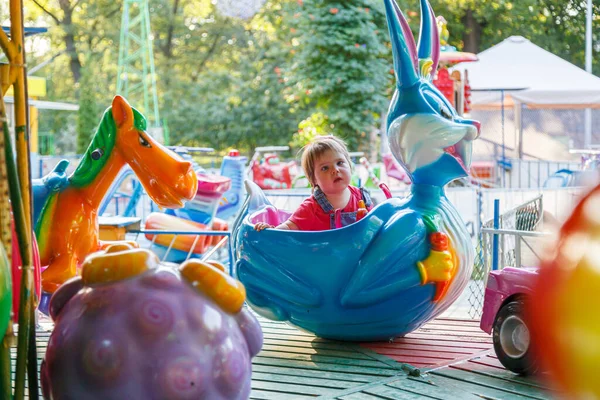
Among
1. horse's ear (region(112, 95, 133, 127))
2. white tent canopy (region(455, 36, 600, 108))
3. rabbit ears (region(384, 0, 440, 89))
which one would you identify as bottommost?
horse's ear (region(112, 95, 133, 127))

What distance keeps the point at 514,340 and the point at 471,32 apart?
2439cm

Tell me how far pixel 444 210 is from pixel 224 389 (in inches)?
82.5

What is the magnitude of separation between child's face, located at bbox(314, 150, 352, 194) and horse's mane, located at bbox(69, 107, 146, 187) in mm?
914

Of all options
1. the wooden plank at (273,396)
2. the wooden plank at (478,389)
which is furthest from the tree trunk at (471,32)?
the wooden plank at (273,396)

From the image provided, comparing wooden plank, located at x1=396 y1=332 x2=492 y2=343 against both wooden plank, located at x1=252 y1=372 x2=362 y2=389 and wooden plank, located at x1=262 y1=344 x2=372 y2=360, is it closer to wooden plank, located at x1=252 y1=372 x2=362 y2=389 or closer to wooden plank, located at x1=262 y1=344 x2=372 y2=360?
wooden plank, located at x1=262 y1=344 x2=372 y2=360

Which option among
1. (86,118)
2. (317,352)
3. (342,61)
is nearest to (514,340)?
(317,352)

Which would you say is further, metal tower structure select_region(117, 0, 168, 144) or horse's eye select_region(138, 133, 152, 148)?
metal tower structure select_region(117, 0, 168, 144)

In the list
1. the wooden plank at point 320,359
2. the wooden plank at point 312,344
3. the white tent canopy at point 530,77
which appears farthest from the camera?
the white tent canopy at point 530,77

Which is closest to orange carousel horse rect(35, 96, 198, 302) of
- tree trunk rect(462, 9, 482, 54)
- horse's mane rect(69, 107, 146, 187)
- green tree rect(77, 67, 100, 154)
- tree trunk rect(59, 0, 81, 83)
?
horse's mane rect(69, 107, 146, 187)

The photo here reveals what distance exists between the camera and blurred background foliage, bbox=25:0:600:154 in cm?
1694

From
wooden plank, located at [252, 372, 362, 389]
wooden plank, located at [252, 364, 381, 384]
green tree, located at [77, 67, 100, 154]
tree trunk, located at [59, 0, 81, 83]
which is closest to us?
wooden plank, located at [252, 372, 362, 389]

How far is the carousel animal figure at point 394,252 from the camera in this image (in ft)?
12.1

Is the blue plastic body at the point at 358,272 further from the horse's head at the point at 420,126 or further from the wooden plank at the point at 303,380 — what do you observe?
the wooden plank at the point at 303,380

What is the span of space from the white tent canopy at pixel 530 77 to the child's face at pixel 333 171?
1127cm
